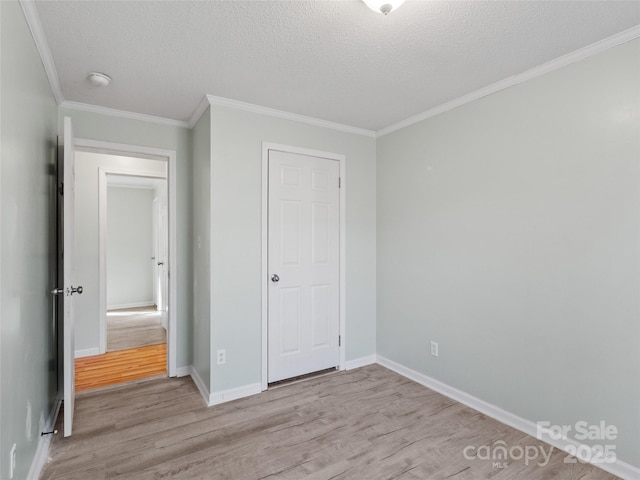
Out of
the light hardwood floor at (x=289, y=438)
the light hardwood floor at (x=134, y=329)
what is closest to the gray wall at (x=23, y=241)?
the light hardwood floor at (x=289, y=438)

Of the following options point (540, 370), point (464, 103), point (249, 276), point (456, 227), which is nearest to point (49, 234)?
point (249, 276)

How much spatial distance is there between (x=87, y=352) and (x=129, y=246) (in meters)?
3.25

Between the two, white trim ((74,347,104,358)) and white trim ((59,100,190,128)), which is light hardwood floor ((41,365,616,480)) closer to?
white trim ((74,347,104,358))

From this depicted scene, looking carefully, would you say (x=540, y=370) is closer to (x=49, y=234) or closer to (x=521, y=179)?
(x=521, y=179)

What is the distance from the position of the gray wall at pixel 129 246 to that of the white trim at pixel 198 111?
417cm

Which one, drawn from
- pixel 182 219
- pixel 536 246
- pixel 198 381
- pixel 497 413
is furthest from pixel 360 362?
pixel 182 219

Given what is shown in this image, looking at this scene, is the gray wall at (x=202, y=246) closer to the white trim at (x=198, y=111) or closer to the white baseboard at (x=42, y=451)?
the white trim at (x=198, y=111)

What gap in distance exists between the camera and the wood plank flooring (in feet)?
10.2

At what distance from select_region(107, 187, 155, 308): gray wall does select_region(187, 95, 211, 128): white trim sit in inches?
164

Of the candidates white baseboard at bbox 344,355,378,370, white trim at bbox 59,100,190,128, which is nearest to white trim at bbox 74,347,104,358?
white trim at bbox 59,100,190,128

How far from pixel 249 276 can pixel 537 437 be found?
91.2 inches

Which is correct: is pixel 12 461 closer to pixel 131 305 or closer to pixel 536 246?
pixel 536 246

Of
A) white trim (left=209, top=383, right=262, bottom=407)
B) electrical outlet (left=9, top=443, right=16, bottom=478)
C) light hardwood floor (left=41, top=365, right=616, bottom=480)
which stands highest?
electrical outlet (left=9, top=443, right=16, bottom=478)

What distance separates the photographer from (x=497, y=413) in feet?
7.97
